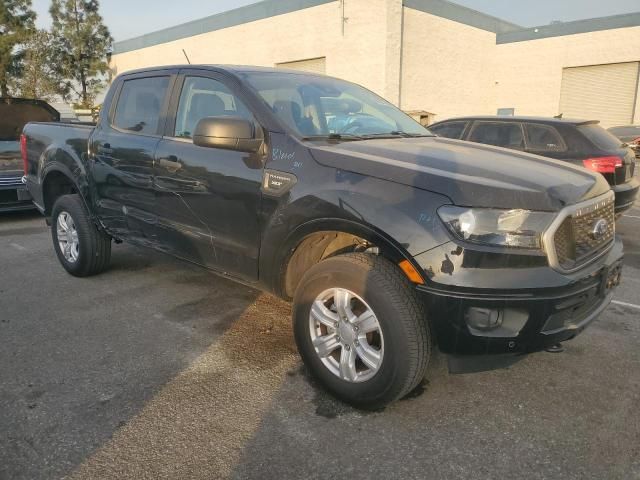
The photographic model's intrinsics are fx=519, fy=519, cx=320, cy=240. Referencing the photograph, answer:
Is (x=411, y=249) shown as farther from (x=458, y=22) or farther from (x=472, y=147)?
(x=458, y=22)

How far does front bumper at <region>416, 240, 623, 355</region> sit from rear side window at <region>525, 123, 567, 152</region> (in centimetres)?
482

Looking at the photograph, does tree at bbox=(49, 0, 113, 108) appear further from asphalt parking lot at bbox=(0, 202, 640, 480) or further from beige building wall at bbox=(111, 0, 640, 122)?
asphalt parking lot at bbox=(0, 202, 640, 480)

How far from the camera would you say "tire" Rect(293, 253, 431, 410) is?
2.45 m

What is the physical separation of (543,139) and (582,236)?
4853 mm

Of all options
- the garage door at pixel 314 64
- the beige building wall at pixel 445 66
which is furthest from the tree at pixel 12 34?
the beige building wall at pixel 445 66

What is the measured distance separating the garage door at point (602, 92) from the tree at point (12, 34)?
101 feet

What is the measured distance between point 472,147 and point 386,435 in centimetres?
185

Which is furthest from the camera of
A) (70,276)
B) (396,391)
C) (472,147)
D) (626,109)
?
(626,109)

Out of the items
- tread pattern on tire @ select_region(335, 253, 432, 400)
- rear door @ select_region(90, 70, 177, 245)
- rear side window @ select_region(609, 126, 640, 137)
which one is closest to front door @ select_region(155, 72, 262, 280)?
rear door @ select_region(90, 70, 177, 245)

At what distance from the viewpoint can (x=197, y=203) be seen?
133 inches

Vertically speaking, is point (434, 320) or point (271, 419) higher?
point (434, 320)

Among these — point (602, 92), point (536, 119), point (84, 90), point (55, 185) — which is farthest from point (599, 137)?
point (84, 90)

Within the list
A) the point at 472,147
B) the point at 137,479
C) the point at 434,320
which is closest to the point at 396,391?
the point at 434,320

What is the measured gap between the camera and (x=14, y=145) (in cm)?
792
